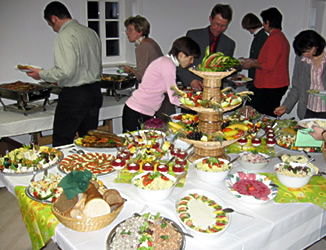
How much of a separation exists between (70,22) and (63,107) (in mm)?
688

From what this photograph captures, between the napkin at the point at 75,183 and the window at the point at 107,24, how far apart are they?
3.51m

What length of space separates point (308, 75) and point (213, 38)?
98cm

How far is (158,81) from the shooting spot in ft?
8.35

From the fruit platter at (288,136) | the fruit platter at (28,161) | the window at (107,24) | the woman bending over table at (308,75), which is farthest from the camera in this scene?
the window at (107,24)

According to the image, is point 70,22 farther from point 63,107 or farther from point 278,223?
point 278,223

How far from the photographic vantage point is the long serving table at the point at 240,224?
1.26m

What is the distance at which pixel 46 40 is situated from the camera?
391cm

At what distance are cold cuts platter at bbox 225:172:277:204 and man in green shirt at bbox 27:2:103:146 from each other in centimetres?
161

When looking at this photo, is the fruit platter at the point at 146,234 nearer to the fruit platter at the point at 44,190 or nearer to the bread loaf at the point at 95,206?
the bread loaf at the point at 95,206

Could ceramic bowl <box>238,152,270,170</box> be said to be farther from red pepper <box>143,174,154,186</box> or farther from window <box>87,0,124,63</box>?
window <box>87,0,124,63</box>

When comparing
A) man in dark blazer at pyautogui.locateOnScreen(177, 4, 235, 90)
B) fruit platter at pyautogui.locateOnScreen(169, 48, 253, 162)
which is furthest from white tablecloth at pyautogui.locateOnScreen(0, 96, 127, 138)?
fruit platter at pyautogui.locateOnScreen(169, 48, 253, 162)

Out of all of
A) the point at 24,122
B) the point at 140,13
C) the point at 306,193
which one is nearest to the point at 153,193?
the point at 306,193

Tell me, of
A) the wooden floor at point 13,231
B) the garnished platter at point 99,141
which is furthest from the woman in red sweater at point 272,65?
the garnished platter at point 99,141

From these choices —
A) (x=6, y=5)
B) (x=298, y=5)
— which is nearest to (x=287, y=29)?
(x=298, y=5)
